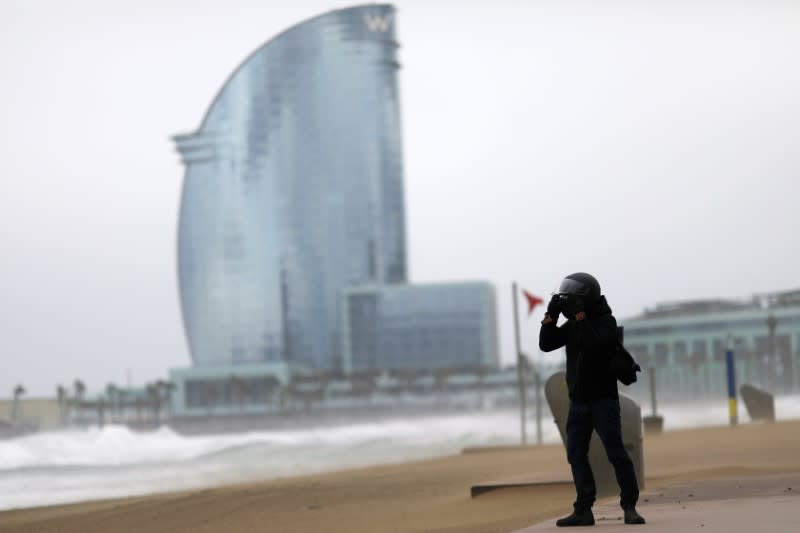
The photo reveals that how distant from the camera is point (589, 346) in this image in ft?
30.2

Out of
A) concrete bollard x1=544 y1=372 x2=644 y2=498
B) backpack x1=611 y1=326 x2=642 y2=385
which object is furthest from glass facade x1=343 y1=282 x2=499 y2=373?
backpack x1=611 y1=326 x2=642 y2=385

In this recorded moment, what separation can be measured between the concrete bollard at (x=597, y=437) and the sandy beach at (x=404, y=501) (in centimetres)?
32

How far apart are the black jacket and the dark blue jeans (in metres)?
0.09

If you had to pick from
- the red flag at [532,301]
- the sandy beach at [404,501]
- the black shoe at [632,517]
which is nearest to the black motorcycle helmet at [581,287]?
the black shoe at [632,517]

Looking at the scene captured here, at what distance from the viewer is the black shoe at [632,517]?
8.99 meters

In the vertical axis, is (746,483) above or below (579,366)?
below

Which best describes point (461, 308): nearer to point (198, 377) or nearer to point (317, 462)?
point (198, 377)

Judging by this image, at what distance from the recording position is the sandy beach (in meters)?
13.4

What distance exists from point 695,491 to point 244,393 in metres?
188

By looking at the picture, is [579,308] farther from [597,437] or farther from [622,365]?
[597,437]

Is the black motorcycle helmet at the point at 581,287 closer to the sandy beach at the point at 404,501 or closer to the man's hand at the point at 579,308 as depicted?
the man's hand at the point at 579,308

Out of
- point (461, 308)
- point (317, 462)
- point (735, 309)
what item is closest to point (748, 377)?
point (735, 309)

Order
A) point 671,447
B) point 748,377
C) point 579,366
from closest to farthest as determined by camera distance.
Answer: point 579,366
point 671,447
point 748,377

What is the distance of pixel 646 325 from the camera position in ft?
577
